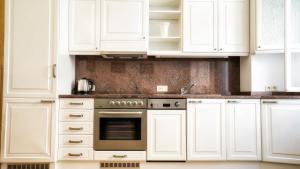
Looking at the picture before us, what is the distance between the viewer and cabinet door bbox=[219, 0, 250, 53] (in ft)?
10.0

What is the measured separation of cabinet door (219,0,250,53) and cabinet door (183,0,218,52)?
0.30ft

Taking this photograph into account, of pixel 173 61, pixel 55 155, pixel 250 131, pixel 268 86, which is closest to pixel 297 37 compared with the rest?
pixel 268 86

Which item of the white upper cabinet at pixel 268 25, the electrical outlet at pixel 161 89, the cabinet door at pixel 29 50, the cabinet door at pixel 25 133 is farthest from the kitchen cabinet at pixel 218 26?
the cabinet door at pixel 25 133

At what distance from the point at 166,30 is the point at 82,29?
1113mm

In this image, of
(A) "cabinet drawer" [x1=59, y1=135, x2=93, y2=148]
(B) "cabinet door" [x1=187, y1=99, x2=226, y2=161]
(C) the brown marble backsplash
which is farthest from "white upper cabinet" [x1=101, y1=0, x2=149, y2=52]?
(A) "cabinet drawer" [x1=59, y1=135, x2=93, y2=148]

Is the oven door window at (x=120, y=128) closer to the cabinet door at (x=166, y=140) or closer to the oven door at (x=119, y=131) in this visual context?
the oven door at (x=119, y=131)

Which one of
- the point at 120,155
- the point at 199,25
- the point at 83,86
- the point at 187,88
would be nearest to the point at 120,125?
the point at 120,155

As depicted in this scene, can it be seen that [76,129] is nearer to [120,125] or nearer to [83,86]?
[120,125]

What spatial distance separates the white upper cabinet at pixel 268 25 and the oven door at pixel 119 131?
1.69 metres

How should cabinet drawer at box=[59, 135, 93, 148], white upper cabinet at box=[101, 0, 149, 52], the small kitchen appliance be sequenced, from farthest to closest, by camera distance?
the small kitchen appliance < white upper cabinet at box=[101, 0, 149, 52] < cabinet drawer at box=[59, 135, 93, 148]

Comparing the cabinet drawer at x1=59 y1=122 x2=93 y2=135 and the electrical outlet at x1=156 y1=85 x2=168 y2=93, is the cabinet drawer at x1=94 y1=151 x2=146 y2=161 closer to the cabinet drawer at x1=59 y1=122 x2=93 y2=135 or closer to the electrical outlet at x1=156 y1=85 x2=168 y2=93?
the cabinet drawer at x1=59 y1=122 x2=93 y2=135

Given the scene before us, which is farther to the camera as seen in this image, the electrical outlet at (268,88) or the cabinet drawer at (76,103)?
the electrical outlet at (268,88)

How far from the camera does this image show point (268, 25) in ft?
9.58

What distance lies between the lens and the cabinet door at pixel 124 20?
118 inches
